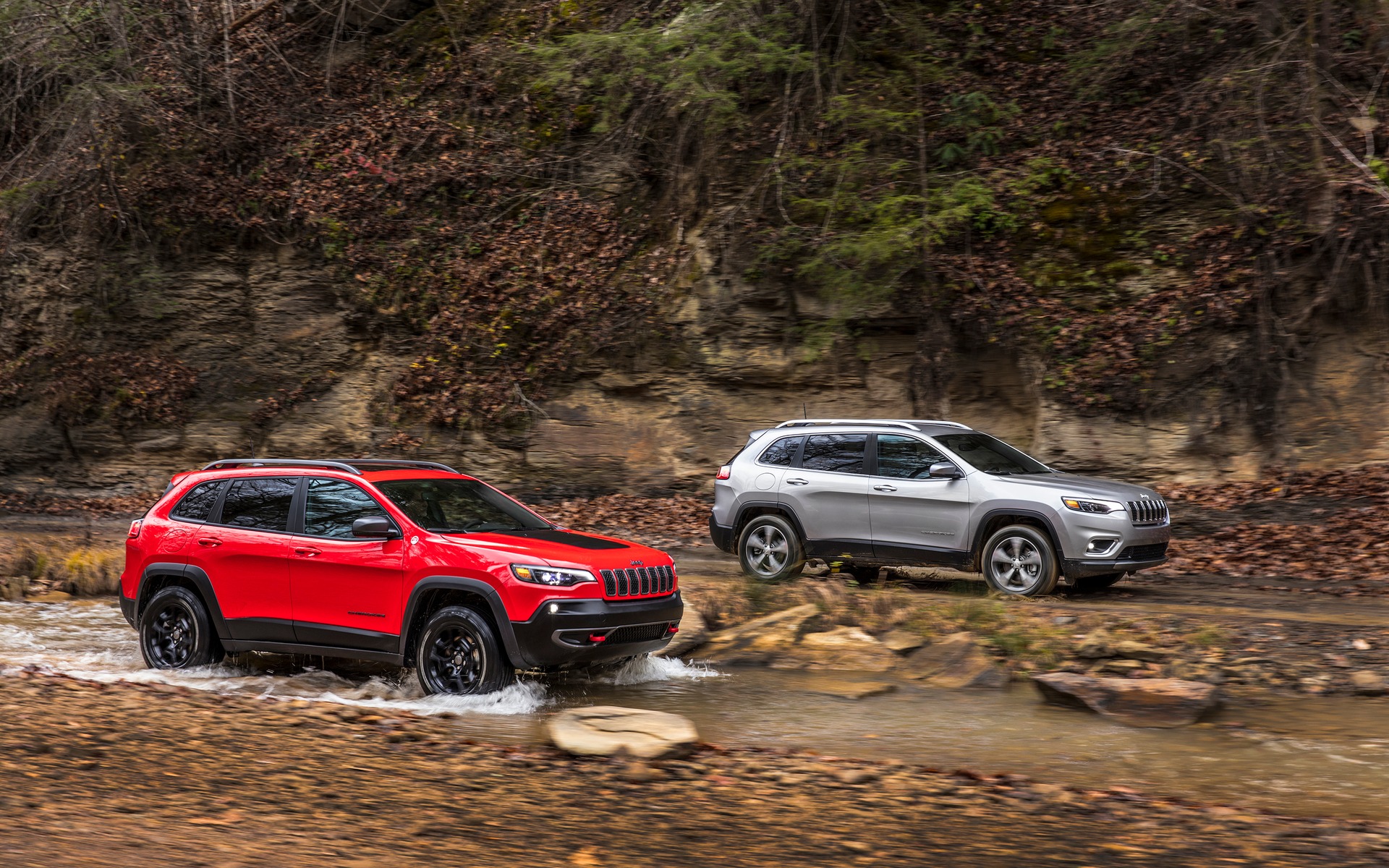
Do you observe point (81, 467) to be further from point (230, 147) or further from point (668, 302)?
point (668, 302)

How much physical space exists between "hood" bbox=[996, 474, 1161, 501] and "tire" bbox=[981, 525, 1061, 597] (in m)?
0.46

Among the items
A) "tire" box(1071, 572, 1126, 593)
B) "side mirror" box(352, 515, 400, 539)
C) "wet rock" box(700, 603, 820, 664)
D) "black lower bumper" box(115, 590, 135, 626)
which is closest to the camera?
"side mirror" box(352, 515, 400, 539)

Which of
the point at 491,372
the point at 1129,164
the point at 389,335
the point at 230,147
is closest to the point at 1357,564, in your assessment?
the point at 1129,164

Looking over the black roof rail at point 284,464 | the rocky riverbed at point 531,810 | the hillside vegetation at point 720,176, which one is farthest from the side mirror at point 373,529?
the hillside vegetation at point 720,176

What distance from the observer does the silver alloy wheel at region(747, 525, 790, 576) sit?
1320 cm

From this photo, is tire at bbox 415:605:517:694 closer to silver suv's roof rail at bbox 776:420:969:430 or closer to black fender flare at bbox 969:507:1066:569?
black fender flare at bbox 969:507:1066:569

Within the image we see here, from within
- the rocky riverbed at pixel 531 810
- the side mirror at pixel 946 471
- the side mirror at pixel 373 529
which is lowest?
the rocky riverbed at pixel 531 810

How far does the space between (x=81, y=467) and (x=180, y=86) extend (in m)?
8.06

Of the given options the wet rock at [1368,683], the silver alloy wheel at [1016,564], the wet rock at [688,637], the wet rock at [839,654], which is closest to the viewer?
the wet rock at [1368,683]

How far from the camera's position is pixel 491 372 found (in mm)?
20719

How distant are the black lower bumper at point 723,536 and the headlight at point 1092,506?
12.7 ft

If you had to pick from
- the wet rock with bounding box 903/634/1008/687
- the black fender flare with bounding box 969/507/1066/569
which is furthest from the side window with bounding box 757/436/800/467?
the wet rock with bounding box 903/634/1008/687

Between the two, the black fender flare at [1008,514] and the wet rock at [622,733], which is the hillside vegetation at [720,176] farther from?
the wet rock at [622,733]

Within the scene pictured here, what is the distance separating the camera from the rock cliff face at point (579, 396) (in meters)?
15.9
